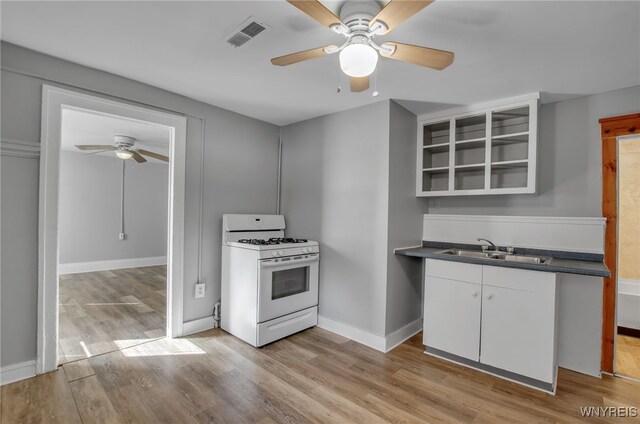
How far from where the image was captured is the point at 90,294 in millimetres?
4477

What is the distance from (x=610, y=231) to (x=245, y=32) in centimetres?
324

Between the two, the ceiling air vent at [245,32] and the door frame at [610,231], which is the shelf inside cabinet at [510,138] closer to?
the door frame at [610,231]

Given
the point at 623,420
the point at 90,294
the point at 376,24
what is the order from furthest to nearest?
1. the point at 90,294
2. the point at 623,420
3. the point at 376,24

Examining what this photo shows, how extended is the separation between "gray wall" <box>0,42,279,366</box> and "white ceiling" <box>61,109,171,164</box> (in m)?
0.93

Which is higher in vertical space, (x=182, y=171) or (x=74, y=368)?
(x=182, y=171)

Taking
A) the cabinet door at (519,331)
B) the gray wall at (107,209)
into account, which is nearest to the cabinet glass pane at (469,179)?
the cabinet door at (519,331)

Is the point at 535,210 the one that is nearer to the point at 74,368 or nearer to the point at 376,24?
the point at 376,24

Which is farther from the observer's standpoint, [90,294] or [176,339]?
[90,294]

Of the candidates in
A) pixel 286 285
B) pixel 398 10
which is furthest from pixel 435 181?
pixel 398 10

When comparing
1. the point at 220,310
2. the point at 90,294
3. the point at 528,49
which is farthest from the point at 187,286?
the point at 528,49

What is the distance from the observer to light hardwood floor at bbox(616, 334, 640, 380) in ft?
8.39

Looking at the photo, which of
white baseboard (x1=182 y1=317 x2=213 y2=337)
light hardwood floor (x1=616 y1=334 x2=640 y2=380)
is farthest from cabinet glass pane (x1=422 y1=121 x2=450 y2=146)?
white baseboard (x1=182 y1=317 x2=213 y2=337)

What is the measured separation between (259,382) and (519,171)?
119 inches

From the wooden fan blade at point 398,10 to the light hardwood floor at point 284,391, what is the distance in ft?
7.47
